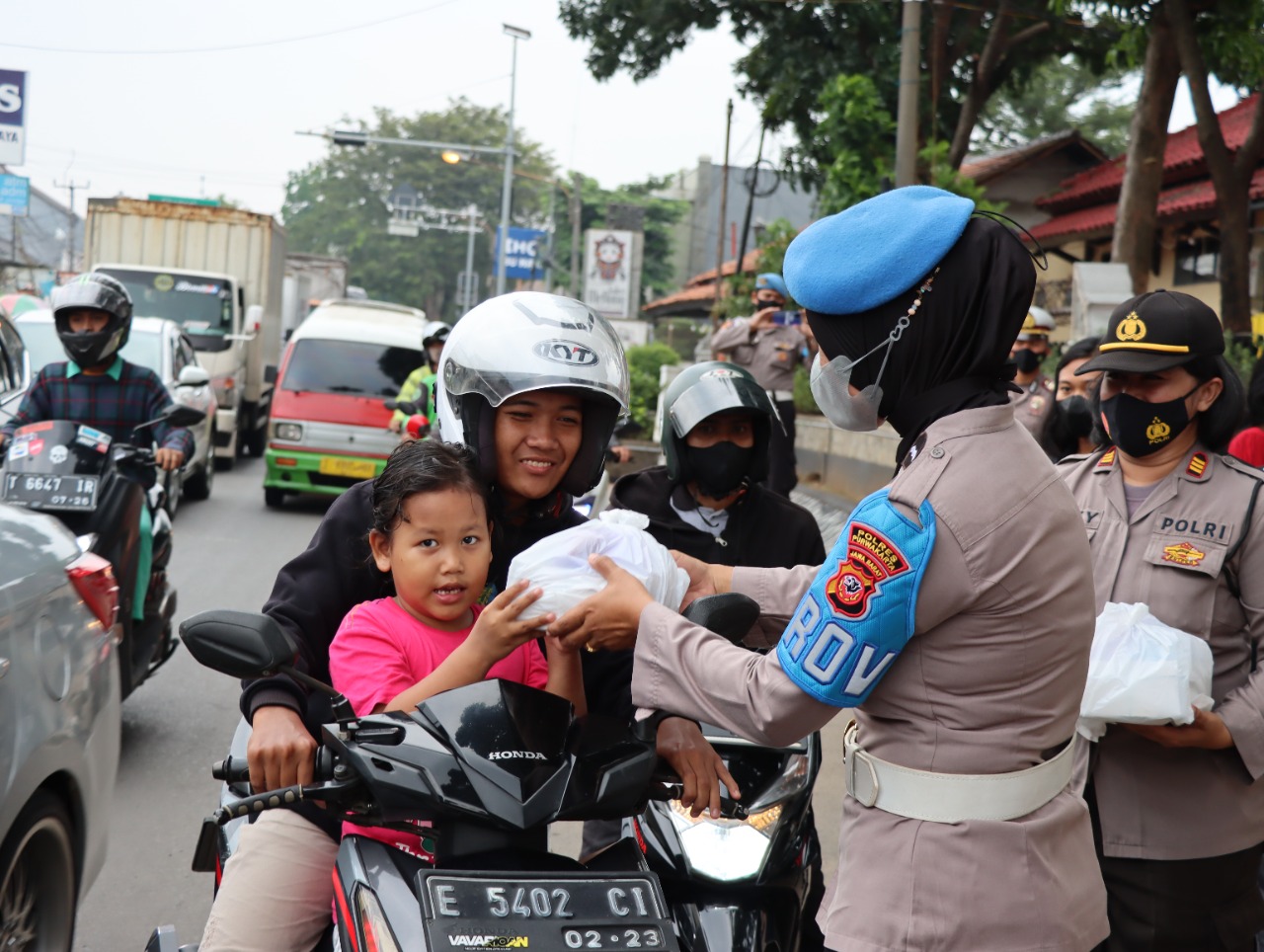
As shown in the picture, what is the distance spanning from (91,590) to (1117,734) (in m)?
2.62

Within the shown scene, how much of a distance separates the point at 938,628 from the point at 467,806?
764mm

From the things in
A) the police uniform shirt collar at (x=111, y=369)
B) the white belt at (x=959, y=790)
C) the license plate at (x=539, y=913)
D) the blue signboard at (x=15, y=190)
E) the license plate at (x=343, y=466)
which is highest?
the blue signboard at (x=15, y=190)

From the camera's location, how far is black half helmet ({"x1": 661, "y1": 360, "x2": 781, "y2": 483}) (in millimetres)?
4293

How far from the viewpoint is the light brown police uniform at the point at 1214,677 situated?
3.00 m

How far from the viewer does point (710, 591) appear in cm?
266

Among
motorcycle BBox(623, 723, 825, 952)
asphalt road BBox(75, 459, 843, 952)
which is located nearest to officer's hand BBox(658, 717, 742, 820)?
motorcycle BBox(623, 723, 825, 952)

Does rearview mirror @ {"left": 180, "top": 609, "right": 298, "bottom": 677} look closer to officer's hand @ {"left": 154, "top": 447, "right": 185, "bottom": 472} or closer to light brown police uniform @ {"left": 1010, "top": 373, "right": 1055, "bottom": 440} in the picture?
light brown police uniform @ {"left": 1010, "top": 373, "right": 1055, "bottom": 440}

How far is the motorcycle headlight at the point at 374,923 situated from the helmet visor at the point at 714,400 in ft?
8.10

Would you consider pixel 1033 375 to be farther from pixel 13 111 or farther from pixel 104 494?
pixel 13 111

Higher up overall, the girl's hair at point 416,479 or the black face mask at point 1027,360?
the black face mask at point 1027,360

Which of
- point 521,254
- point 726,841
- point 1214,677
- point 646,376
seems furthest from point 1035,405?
point 521,254

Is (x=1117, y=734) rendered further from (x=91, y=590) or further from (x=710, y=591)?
(x=91, y=590)

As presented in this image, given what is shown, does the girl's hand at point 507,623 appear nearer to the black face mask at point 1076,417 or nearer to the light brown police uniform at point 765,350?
the black face mask at point 1076,417

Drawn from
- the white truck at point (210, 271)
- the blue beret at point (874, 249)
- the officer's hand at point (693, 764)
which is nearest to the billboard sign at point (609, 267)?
the white truck at point (210, 271)
